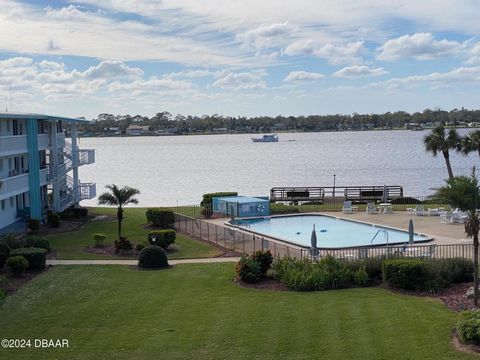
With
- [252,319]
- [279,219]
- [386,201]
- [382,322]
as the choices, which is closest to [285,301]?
[252,319]

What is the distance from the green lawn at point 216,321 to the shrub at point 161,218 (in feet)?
52.3

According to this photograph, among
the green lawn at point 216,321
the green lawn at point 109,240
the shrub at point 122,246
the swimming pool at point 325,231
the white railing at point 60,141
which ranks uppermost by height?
the white railing at point 60,141

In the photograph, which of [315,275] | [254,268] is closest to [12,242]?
[254,268]

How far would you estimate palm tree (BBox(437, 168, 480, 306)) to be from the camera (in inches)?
752

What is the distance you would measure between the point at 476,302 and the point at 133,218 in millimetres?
29170

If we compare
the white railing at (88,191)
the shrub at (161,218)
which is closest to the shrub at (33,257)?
the shrub at (161,218)

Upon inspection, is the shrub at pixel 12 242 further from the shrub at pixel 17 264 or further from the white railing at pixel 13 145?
the white railing at pixel 13 145

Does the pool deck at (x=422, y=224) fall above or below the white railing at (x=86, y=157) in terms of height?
below

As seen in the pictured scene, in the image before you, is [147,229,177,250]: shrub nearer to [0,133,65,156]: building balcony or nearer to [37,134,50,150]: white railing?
[0,133,65,156]: building balcony

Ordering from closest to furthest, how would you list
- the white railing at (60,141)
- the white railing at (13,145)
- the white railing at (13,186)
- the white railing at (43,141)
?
1. the white railing at (13,186)
2. the white railing at (13,145)
3. the white railing at (43,141)
4. the white railing at (60,141)

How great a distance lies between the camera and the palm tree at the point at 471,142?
54.4 metres

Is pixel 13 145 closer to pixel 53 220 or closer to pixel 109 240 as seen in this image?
pixel 53 220

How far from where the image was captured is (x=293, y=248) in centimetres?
3028

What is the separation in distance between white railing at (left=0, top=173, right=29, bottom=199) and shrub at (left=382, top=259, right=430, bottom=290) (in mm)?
22751
